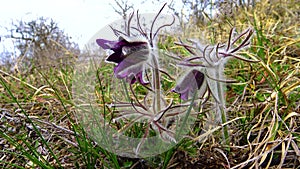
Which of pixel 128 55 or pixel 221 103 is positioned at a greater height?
pixel 128 55

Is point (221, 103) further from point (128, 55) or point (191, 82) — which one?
point (128, 55)

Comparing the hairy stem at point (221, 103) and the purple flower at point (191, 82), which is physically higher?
the purple flower at point (191, 82)

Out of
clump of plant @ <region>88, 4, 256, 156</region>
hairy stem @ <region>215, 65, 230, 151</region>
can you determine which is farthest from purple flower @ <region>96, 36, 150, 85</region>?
hairy stem @ <region>215, 65, 230, 151</region>

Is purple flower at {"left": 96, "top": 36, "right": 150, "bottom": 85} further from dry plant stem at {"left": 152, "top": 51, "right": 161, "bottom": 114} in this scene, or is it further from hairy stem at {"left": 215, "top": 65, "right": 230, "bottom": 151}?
hairy stem at {"left": 215, "top": 65, "right": 230, "bottom": 151}

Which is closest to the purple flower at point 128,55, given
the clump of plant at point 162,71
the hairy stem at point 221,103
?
the clump of plant at point 162,71

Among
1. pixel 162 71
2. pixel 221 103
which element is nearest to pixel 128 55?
pixel 162 71

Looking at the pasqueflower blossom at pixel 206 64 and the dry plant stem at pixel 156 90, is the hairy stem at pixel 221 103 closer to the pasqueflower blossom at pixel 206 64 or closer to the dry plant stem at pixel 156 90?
the pasqueflower blossom at pixel 206 64
